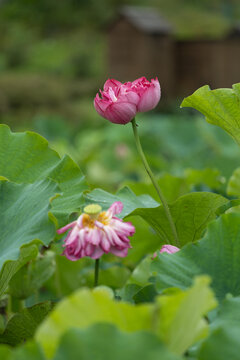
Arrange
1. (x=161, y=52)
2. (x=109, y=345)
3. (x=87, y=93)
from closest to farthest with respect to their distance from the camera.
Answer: (x=109, y=345) < (x=161, y=52) < (x=87, y=93)

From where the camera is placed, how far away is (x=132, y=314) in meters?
0.30

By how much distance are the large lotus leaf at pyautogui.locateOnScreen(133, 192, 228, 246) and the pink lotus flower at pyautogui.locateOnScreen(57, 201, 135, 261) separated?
0.37 ft

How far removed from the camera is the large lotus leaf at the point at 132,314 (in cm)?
30

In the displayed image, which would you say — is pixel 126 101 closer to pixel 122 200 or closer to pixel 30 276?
pixel 122 200

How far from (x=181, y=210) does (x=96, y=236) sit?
0.56ft

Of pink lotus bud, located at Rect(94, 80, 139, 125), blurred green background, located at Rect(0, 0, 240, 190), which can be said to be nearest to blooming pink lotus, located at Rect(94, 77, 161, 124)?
pink lotus bud, located at Rect(94, 80, 139, 125)

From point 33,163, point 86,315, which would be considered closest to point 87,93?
point 33,163

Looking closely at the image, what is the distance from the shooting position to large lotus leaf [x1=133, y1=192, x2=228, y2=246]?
0.57m

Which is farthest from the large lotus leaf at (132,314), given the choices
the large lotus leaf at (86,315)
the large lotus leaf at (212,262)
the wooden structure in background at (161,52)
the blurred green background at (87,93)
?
the wooden structure in background at (161,52)

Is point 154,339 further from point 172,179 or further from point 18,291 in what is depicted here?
point 172,179

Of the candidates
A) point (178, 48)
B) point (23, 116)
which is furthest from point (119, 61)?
point (23, 116)

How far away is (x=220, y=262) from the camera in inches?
17.1

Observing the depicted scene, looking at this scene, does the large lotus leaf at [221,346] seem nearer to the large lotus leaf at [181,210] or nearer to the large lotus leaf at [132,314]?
the large lotus leaf at [132,314]

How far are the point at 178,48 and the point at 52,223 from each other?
19.5 ft
